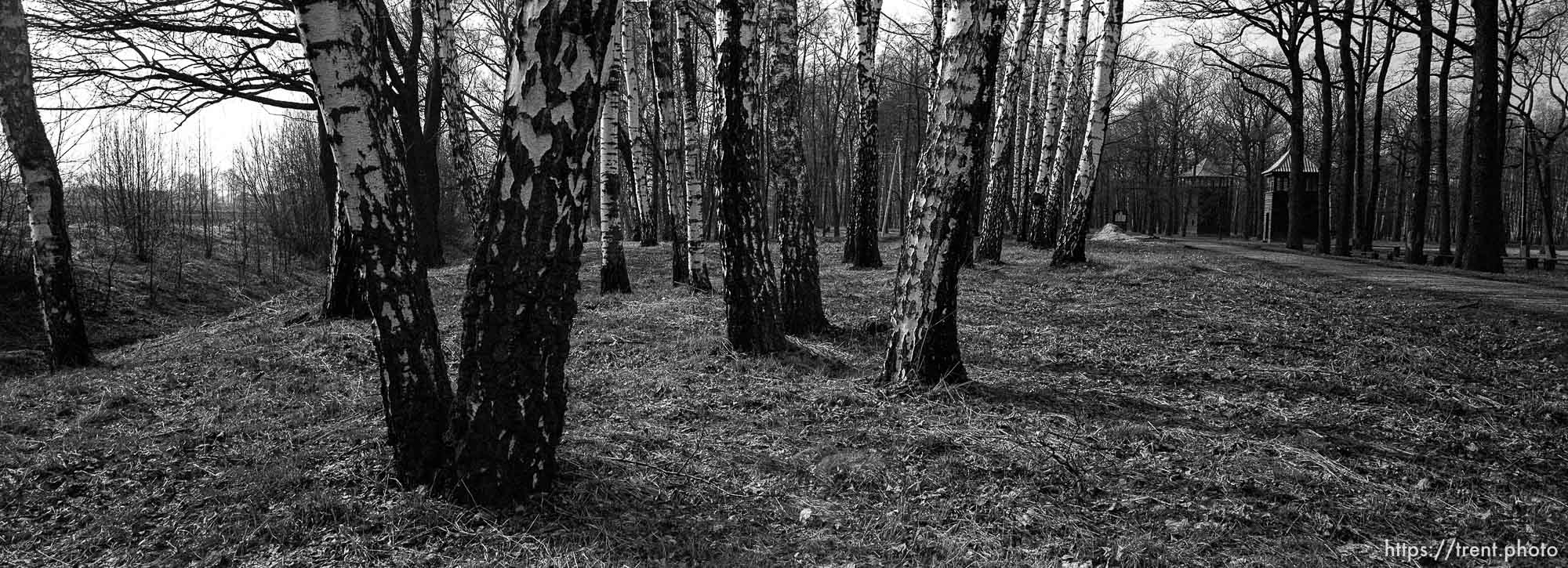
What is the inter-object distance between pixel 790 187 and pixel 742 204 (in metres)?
0.85

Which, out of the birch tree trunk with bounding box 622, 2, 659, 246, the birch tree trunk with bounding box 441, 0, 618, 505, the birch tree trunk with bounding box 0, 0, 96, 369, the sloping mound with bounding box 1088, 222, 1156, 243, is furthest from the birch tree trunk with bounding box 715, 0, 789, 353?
the sloping mound with bounding box 1088, 222, 1156, 243

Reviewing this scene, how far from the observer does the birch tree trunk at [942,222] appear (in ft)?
13.7

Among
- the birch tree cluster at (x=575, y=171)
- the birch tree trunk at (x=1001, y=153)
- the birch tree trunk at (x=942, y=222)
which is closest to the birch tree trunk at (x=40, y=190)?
the birch tree cluster at (x=575, y=171)

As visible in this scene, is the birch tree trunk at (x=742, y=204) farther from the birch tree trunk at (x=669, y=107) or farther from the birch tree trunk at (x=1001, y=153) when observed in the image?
the birch tree trunk at (x=1001, y=153)

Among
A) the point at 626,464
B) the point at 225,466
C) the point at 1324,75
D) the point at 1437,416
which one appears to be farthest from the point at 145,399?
the point at 1324,75

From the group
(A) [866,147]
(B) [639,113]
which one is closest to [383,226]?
(A) [866,147]

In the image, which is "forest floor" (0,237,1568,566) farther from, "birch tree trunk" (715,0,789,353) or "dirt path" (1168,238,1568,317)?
"dirt path" (1168,238,1568,317)

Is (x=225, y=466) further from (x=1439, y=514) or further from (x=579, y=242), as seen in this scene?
(x=1439, y=514)

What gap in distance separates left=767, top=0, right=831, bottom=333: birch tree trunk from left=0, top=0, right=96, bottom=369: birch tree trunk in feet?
20.2

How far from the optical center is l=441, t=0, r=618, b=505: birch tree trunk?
8.93ft

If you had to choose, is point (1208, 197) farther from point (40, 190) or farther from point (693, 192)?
point (40, 190)

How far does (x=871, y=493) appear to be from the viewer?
127 inches

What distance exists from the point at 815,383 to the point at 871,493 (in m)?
1.68

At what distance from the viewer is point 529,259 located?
280 centimetres
